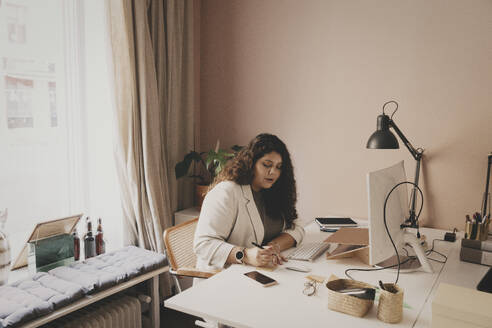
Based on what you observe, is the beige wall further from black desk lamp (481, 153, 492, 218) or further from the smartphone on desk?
the smartphone on desk

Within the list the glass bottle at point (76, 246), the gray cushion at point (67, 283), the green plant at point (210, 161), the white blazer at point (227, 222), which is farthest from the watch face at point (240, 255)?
the glass bottle at point (76, 246)

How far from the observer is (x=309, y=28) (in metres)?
2.66

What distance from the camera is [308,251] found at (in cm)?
181

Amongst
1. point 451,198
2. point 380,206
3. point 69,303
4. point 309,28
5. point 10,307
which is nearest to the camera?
point 380,206

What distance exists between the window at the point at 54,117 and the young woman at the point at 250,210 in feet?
3.29

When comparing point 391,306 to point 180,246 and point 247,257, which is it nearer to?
point 247,257

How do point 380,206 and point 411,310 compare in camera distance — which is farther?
point 380,206

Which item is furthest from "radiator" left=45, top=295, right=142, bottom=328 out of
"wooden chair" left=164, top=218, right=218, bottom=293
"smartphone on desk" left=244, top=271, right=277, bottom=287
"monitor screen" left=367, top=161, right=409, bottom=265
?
"monitor screen" left=367, top=161, right=409, bottom=265

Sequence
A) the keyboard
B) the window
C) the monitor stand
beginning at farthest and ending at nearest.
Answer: the window
the keyboard
the monitor stand

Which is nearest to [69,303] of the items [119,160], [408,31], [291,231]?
[119,160]

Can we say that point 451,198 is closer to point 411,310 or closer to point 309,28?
point 411,310

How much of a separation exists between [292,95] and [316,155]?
1.55 ft

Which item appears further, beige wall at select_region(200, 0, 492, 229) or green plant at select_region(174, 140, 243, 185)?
green plant at select_region(174, 140, 243, 185)

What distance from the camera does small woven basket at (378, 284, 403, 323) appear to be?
118 cm
